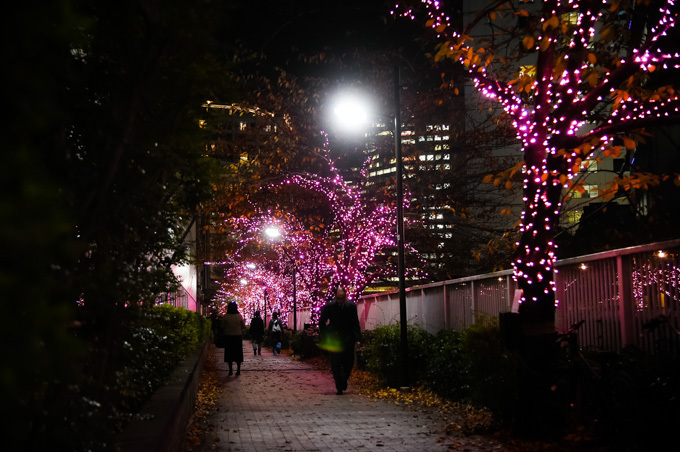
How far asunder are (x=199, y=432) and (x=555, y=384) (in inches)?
179

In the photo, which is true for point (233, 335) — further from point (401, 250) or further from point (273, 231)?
point (273, 231)

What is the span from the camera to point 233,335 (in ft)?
67.1

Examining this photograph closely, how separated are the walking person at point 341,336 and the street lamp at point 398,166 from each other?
1.11 metres

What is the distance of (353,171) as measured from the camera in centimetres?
2683

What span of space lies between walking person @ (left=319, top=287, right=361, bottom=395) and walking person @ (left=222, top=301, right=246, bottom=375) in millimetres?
5932

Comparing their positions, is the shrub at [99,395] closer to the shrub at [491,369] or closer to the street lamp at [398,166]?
the shrub at [491,369]

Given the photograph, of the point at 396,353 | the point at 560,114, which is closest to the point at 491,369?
the point at 560,114

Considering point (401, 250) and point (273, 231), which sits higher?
point (273, 231)

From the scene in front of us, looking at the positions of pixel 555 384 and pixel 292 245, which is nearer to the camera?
pixel 555 384

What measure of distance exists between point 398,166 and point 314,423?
735 centimetres

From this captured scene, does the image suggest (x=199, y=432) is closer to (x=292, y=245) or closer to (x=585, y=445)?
(x=585, y=445)

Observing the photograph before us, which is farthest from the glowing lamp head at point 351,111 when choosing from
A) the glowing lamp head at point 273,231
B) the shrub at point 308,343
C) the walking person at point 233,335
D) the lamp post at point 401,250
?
the shrub at point 308,343

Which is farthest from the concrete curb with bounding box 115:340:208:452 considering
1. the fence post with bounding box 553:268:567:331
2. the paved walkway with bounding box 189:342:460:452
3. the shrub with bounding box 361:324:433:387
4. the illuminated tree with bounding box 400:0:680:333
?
the shrub with bounding box 361:324:433:387

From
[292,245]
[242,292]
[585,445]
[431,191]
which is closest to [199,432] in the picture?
[585,445]
